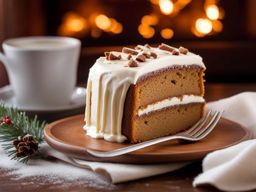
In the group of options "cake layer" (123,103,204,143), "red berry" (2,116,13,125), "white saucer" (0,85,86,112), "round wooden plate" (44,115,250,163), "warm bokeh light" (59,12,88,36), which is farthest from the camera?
"warm bokeh light" (59,12,88,36)

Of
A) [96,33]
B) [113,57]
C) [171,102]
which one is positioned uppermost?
[113,57]

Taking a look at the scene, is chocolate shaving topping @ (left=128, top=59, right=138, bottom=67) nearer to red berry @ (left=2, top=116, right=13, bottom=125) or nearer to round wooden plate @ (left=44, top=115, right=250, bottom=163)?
round wooden plate @ (left=44, top=115, right=250, bottom=163)

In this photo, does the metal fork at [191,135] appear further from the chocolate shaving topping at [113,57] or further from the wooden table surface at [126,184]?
the chocolate shaving topping at [113,57]

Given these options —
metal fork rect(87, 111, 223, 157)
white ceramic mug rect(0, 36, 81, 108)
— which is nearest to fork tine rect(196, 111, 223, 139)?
metal fork rect(87, 111, 223, 157)

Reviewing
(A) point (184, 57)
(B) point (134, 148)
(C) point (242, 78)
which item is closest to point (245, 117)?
(A) point (184, 57)

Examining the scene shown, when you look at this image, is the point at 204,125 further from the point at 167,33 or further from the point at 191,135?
the point at 167,33

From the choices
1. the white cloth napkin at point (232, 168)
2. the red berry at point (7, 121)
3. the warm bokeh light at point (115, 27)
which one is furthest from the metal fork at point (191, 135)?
the warm bokeh light at point (115, 27)

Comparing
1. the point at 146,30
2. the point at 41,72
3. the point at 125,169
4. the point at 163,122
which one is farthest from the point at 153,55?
the point at 146,30
